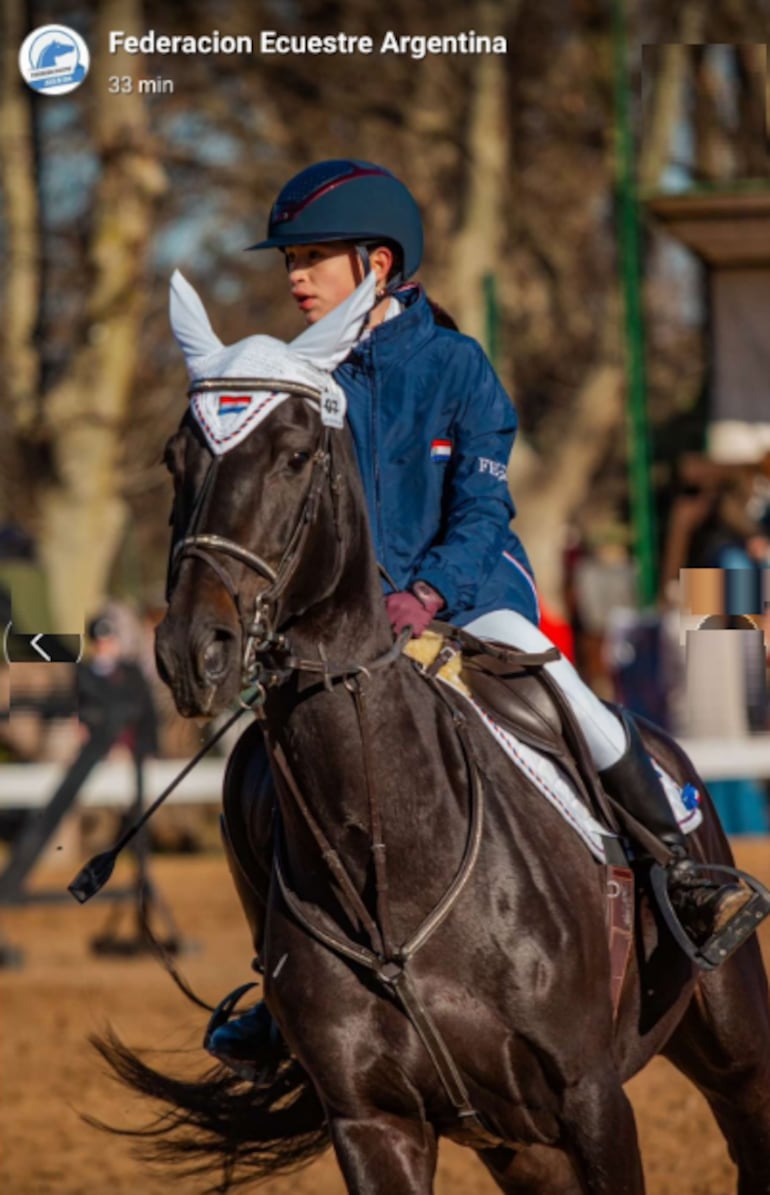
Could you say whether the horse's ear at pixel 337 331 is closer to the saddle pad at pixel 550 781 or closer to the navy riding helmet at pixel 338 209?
the navy riding helmet at pixel 338 209

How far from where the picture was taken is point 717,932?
15.5 feet

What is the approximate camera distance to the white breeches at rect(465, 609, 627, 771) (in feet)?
15.6

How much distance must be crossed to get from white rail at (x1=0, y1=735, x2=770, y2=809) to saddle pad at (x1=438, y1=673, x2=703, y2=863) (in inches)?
371

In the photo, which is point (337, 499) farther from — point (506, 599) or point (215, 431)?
point (506, 599)

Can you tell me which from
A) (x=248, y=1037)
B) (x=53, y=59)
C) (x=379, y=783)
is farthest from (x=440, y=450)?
(x=53, y=59)

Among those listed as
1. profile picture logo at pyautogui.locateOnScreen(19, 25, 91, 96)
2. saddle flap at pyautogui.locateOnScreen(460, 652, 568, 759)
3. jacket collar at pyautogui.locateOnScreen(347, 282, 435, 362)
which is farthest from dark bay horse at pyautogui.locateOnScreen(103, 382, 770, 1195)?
profile picture logo at pyautogui.locateOnScreen(19, 25, 91, 96)

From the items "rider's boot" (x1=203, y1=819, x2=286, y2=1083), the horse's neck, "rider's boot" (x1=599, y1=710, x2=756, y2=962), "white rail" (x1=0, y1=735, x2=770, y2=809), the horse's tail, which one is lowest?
"white rail" (x1=0, y1=735, x2=770, y2=809)

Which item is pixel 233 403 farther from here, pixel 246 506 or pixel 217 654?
pixel 217 654

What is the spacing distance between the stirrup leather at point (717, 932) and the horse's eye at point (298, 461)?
1.57 meters

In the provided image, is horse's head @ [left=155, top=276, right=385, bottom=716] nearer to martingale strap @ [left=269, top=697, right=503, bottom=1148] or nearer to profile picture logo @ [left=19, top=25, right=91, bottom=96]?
martingale strap @ [left=269, top=697, right=503, bottom=1148]

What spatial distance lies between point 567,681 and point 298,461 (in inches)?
49.1

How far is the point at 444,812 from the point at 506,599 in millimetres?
720

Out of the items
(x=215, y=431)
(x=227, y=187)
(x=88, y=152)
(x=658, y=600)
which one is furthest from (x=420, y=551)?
(x=227, y=187)

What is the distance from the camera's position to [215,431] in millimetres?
3709
